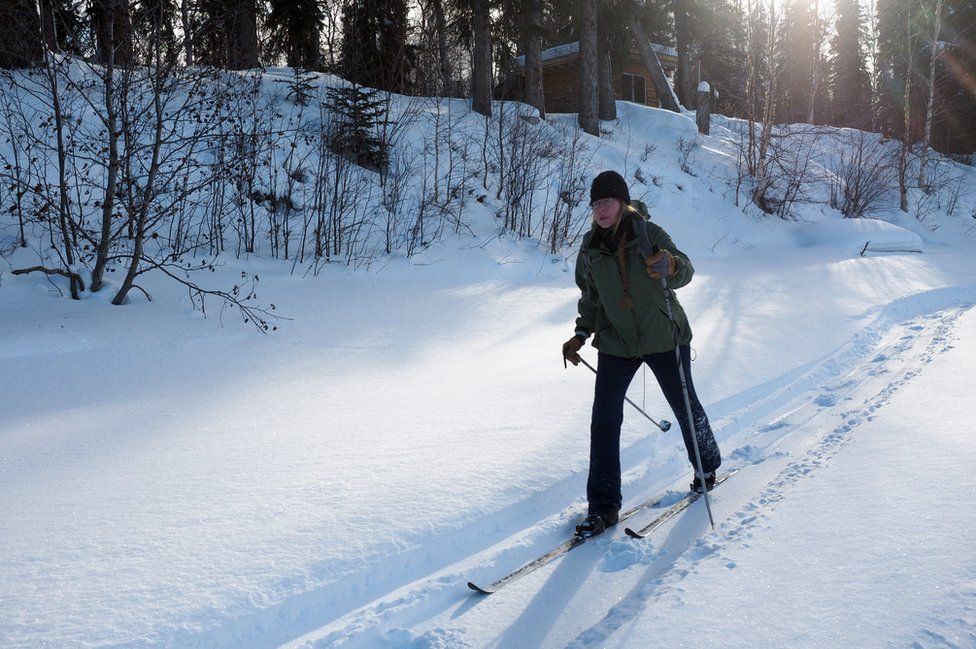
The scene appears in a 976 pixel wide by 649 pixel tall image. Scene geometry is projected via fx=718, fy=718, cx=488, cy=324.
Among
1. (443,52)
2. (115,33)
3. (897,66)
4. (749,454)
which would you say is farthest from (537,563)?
(897,66)

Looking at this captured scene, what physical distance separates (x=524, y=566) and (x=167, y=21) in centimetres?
775

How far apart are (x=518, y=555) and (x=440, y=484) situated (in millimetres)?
713

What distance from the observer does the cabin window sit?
3356 cm

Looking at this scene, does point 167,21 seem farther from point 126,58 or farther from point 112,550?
point 112,550

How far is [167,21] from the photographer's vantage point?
820cm

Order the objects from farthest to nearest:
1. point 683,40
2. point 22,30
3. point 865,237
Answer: point 683,40, point 865,237, point 22,30

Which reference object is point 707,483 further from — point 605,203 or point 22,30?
point 22,30

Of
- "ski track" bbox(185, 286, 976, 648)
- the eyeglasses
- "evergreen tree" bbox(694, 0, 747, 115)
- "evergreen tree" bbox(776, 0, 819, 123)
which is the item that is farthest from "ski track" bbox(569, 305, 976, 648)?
"evergreen tree" bbox(776, 0, 819, 123)

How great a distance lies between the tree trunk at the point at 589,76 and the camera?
21.4m

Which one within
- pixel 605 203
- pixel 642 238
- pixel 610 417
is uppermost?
pixel 605 203

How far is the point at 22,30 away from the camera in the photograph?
857 cm

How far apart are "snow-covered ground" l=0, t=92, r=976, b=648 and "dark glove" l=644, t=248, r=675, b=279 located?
1.29 m

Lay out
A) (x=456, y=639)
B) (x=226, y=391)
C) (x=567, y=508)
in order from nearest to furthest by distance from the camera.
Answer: (x=456, y=639), (x=567, y=508), (x=226, y=391)

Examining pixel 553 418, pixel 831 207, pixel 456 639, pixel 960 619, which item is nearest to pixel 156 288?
pixel 553 418
